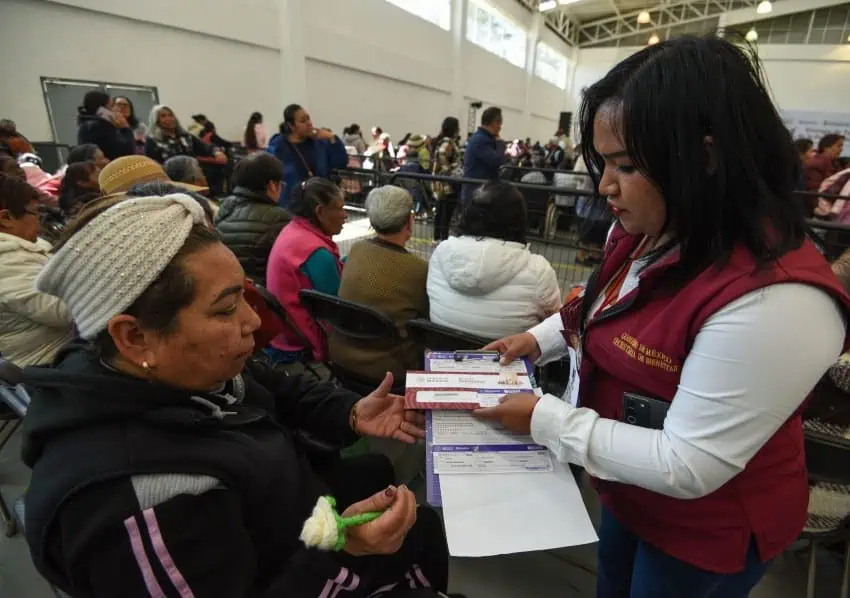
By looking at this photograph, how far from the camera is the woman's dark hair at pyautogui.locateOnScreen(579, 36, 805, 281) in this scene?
715 millimetres

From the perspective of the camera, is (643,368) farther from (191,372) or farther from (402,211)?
(402,211)

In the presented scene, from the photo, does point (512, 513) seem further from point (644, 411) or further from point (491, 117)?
point (491, 117)

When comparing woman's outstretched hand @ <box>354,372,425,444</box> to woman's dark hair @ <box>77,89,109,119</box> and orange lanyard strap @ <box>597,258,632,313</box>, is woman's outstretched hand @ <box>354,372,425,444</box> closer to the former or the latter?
orange lanyard strap @ <box>597,258,632,313</box>

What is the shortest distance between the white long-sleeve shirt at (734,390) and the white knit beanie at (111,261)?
34.9 inches

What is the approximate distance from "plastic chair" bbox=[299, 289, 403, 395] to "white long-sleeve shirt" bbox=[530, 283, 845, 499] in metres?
1.23

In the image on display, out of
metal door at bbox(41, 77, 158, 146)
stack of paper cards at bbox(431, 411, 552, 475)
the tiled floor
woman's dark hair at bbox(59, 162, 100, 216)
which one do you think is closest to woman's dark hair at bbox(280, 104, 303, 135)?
woman's dark hair at bbox(59, 162, 100, 216)

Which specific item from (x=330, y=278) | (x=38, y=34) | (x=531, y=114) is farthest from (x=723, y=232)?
(x=531, y=114)

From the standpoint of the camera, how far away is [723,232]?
0.77 m

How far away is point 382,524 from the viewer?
890mm

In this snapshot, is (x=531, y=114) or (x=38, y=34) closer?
(x=38, y=34)

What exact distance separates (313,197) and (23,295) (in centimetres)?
135

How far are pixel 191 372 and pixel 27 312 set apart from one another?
1596 mm

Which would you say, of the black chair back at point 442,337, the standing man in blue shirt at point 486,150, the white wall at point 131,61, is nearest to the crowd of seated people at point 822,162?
the standing man in blue shirt at point 486,150

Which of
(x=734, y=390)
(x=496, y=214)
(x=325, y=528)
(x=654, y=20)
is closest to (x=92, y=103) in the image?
(x=496, y=214)
